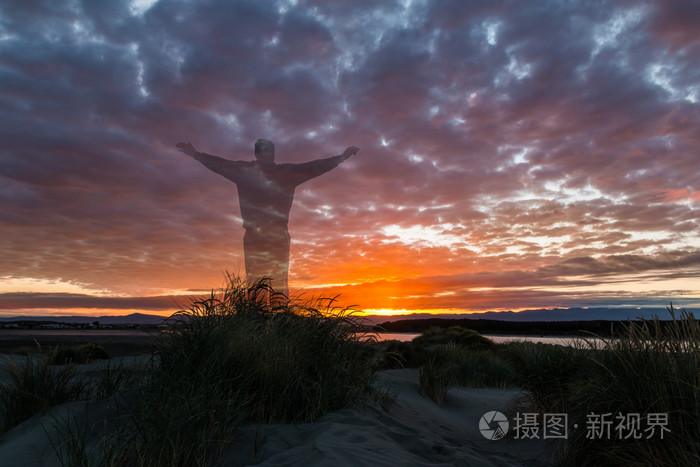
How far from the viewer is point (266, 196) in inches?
444

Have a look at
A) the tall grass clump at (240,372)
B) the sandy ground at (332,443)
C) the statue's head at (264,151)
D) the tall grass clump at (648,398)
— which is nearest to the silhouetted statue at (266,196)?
the statue's head at (264,151)

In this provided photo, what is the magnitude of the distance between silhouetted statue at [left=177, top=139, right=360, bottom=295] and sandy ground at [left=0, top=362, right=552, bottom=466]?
464cm

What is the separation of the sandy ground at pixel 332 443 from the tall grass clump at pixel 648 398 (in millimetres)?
1087

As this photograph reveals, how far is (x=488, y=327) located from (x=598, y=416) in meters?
41.9

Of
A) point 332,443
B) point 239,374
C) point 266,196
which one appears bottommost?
point 332,443

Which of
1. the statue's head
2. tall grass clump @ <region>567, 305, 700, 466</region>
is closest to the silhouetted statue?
the statue's head

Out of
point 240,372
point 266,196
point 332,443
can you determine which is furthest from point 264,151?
point 332,443

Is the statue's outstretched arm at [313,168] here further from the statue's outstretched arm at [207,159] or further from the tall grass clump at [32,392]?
the tall grass clump at [32,392]

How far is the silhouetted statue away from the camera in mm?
10445
